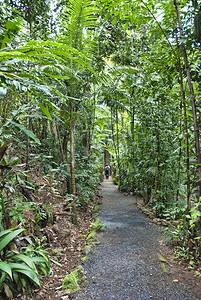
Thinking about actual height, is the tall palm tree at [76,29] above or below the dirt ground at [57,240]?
above

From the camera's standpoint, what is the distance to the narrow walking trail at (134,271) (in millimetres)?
1983

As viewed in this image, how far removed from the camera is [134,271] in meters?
2.38

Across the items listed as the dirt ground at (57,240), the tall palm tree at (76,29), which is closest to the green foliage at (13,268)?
the dirt ground at (57,240)

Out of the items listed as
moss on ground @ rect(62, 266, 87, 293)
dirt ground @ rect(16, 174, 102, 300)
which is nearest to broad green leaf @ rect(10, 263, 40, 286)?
dirt ground @ rect(16, 174, 102, 300)

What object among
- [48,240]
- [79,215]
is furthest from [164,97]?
[48,240]

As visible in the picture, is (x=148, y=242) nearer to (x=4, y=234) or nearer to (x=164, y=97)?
(x=4, y=234)

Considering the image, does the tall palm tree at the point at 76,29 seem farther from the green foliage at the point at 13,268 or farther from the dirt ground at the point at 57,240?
the green foliage at the point at 13,268

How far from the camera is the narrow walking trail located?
1983 millimetres

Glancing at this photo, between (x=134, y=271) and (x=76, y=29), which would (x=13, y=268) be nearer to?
(x=134, y=271)

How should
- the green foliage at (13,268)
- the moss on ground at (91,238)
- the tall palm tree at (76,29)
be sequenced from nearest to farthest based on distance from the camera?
the green foliage at (13,268) → the tall palm tree at (76,29) → the moss on ground at (91,238)

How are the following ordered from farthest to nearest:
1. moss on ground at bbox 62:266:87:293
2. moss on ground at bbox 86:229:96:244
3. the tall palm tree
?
1. moss on ground at bbox 86:229:96:244
2. the tall palm tree
3. moss on ground at bbox 62:266:87:293

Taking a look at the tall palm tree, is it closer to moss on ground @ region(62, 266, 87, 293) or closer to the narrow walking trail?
the narrow walking trail

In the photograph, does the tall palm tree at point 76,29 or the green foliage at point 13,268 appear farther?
the tall palm tree at point 76,29

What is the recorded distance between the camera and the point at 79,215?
178 inches
